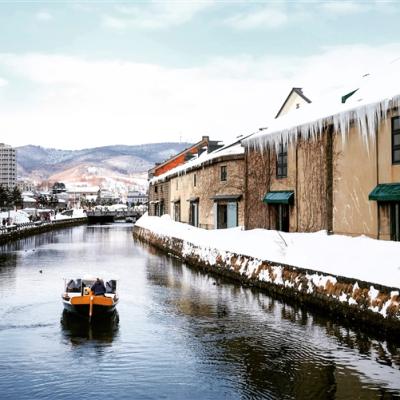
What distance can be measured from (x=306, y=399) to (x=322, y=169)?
66.6 feet

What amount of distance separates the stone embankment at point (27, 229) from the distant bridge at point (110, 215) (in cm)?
1393

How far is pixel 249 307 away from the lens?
24672mm

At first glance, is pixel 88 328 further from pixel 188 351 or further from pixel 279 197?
pixel 279 197

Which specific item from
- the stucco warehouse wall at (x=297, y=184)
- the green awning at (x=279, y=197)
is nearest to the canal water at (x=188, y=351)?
the stucco warehouse wall at (x=297, y=184)

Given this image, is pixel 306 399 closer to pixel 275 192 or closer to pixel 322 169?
pixel 322 169

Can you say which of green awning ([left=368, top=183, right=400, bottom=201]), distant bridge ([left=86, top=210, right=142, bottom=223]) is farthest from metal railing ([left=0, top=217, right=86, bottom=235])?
green awning ([left=368, top=183, right=400, bottom=201])

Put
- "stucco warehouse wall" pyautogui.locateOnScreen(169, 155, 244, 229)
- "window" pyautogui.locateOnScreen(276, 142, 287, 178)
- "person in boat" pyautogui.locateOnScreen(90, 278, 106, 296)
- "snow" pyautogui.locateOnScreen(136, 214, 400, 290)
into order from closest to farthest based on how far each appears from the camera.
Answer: "snow" pyautogui.locateOnScreen(136, 214, 400, 290) < "person in boat" pyautogui.locateOnScreen(90, 278, 106, 296) < "window" pyautogui.locateOnScreen(276, 142, 287, 178) < "stucco warehouse wall" pyautogui.locateOnScreen(169, 155, 244, 229)

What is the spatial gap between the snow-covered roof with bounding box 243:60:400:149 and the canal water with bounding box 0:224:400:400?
1030cm

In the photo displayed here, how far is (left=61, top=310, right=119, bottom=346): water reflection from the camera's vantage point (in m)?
19.5

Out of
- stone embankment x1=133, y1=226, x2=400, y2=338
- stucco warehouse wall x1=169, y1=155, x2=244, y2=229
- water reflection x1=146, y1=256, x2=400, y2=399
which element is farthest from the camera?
stucco warehouse wall x1=169, y1=155, x2=244, y2=229

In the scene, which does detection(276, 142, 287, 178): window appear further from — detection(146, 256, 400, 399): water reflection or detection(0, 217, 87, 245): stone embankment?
detection(0, 217, 87, 245): stone embankment

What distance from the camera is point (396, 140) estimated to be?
26344 millimetres

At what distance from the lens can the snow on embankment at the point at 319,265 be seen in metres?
19.1

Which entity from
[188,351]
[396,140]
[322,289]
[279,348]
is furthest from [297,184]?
[188,351]
